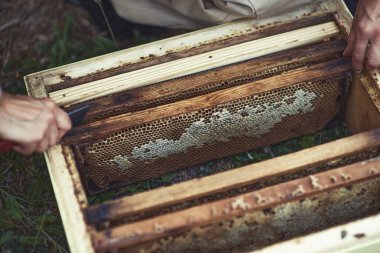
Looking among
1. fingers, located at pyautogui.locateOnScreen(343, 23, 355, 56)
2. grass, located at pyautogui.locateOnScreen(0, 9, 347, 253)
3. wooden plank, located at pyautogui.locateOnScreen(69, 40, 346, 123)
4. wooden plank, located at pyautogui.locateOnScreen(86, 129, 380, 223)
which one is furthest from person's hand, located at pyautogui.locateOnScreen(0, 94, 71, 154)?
fingers, located at pyautogui.locateOnScreen(343, 23, 355, 56)

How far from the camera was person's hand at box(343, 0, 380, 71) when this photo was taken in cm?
184

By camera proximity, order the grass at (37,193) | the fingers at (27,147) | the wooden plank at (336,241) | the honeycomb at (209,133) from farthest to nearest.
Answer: the grass at (37,193), the honeycomb at (209,133), the fingers at (27,147), the wooden plank at (336,241)

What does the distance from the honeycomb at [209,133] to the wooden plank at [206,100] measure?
32 millimetres

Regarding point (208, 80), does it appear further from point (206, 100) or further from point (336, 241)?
point (336, 241)

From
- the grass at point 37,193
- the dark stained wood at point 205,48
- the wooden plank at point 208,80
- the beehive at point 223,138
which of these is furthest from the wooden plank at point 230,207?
the grass at point 37,193

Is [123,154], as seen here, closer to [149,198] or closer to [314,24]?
[149,198]

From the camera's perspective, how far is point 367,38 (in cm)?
186

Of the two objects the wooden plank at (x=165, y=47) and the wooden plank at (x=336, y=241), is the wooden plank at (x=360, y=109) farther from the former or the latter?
the wooden plank at (x=336, y=241)

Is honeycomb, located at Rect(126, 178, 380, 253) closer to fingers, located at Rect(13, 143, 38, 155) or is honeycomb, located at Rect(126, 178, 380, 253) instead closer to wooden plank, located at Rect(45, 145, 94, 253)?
wooden plank, located at Rect(45, 145, 94, 253)

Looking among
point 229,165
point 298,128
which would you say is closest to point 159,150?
point 229,165

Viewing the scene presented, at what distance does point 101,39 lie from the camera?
272 centimetres

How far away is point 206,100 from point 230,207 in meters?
0.43

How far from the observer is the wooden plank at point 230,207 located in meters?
1.57

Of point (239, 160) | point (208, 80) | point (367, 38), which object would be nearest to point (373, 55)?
point (367, 38)
